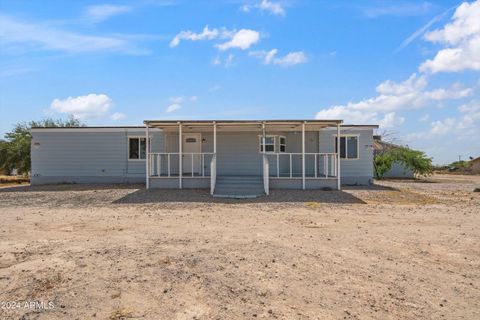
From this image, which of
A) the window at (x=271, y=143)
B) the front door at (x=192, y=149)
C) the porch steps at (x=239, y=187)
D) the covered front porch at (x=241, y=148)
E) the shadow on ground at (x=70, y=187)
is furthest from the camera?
the front door at (x=192, y=149)

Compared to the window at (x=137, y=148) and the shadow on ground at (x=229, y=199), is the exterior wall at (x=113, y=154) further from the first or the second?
the shadow on ground at (x=229, y=199)

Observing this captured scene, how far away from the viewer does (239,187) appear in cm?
1588

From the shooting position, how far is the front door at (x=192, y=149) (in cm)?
1984

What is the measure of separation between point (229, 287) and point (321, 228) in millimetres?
4430

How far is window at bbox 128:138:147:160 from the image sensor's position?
796 inches

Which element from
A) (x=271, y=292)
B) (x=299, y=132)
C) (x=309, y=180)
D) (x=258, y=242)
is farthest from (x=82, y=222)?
(x=299, y=132)

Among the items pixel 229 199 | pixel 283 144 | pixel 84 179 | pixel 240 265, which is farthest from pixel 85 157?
pixel 240 265

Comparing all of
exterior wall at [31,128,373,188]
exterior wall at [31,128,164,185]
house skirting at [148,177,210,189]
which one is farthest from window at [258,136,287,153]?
exterior wall at [31,128,164,185]

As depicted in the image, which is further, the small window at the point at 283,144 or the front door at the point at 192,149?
the small window at the point at 283,144

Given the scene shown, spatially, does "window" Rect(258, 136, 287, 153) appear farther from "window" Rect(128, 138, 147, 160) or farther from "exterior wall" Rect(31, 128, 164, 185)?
"window" Rect(128, 138, 147, 160)

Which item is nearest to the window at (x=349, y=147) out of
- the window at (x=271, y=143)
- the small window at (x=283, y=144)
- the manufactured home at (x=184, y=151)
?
the manufactured home at (x=184, y=151)

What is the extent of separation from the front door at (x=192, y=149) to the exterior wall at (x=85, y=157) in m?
1.59

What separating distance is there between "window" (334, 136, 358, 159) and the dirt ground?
9105 mm

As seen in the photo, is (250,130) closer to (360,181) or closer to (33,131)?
(360,181)
